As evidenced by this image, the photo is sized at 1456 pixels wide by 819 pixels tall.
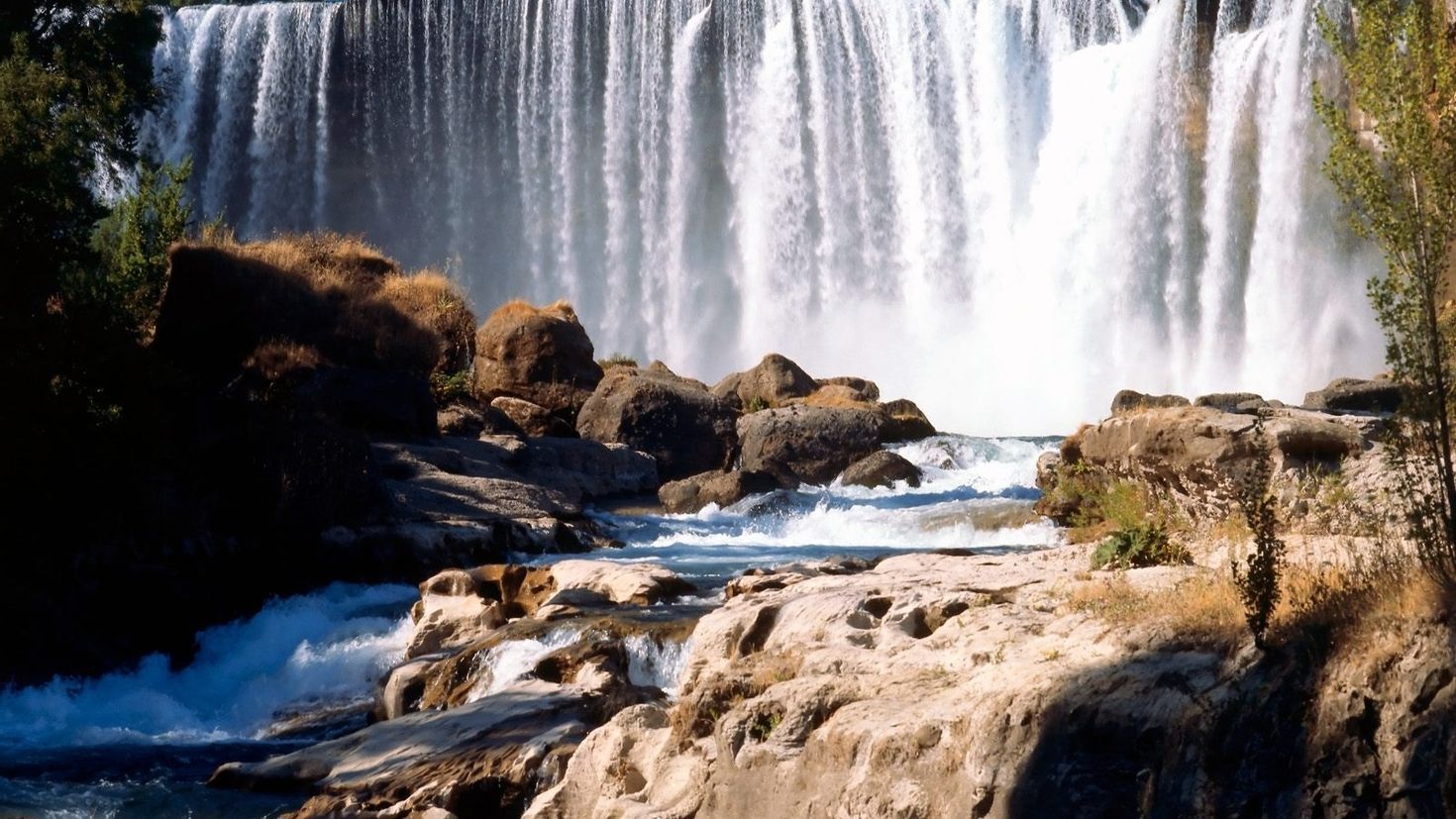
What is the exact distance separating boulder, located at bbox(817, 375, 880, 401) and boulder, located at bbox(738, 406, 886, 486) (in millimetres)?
4277

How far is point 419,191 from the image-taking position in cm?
4603

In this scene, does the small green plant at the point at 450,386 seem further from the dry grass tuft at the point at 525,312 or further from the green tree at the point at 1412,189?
the green tree at the point at 1412,189

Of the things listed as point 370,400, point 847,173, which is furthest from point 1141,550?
point 847,173

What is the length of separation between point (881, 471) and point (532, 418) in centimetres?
615

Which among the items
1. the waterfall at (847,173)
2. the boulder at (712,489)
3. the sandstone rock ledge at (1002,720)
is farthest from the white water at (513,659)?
the waterfall at (847,173)

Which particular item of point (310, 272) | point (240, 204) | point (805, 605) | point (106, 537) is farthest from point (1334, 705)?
point (240, 204)

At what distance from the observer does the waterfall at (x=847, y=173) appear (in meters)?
34.9

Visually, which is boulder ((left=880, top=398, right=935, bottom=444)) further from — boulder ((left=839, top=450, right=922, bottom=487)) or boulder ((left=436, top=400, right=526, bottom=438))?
boulder ((left=436, top=400, right=526, bottom=438))

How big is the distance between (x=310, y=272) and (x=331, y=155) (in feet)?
73.6

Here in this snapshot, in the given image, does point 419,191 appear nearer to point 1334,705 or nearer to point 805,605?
point 805,605

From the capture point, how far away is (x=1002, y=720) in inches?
220

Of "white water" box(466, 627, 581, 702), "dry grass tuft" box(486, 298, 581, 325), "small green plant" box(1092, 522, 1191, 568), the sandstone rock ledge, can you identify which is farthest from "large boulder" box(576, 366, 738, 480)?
"small green plant" box(1092, 522, 1191, 568)

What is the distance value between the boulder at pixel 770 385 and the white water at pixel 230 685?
1477cm

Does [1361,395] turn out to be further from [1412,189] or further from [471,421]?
[1412,189]
